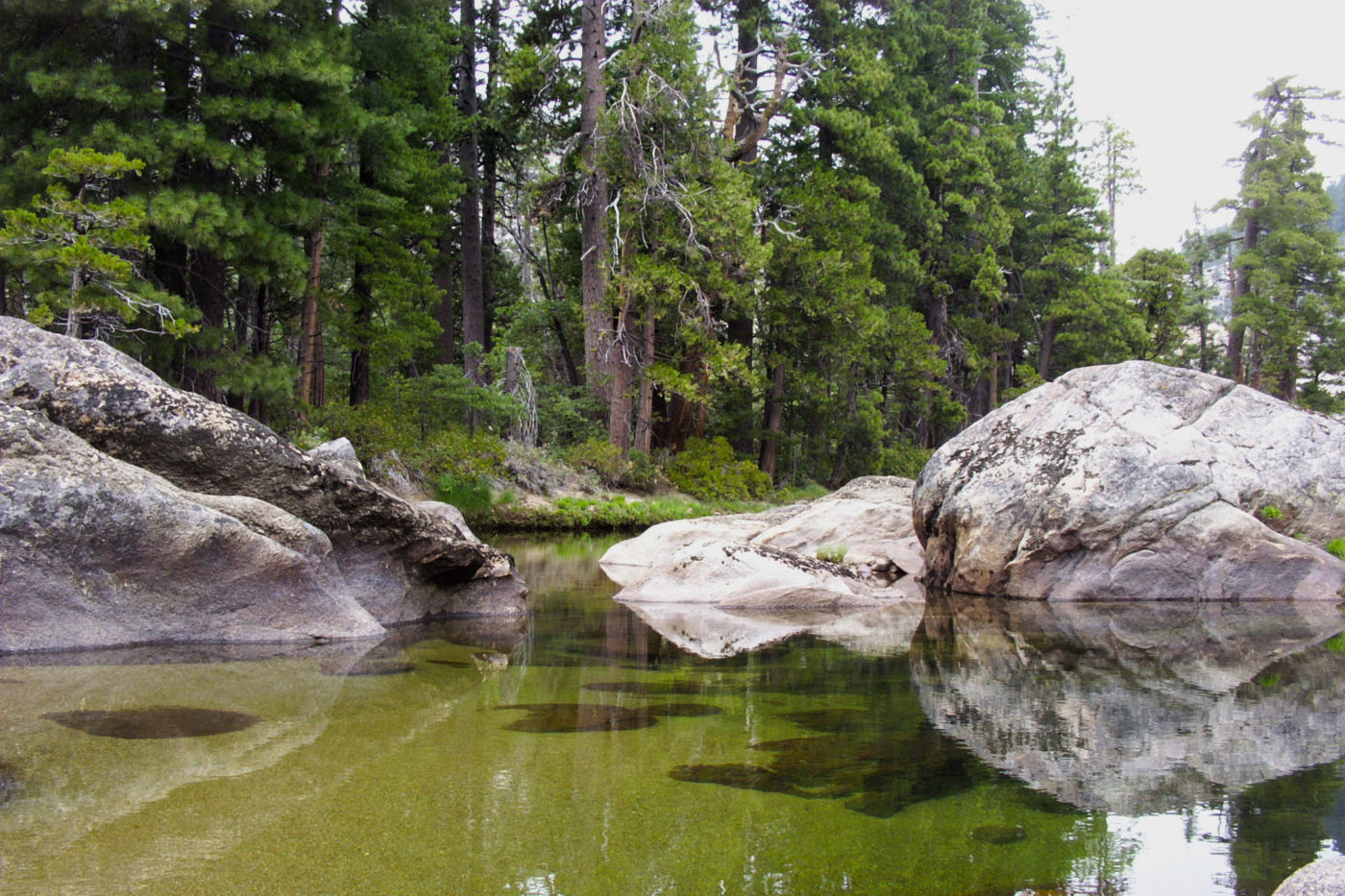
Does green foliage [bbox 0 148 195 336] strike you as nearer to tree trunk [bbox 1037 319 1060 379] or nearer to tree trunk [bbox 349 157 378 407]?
tree trunk [bbox 349 157 378 407]

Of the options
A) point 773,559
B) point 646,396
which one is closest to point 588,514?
point 646,396

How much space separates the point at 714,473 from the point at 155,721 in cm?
1585

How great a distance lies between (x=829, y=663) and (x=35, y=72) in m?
12.9

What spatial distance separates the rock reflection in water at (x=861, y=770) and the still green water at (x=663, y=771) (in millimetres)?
16

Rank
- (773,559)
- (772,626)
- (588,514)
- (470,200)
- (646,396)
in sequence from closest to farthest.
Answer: (772,626) < (773,559) < (588,514) < (646,396) < (470,200)

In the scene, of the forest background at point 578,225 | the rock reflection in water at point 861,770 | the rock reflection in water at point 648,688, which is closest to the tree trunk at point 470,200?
the forest background at point 578,225

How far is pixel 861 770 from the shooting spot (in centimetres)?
402

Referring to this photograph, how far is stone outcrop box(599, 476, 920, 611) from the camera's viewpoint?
9.26m

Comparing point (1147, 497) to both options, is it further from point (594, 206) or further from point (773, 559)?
point (594, 206)

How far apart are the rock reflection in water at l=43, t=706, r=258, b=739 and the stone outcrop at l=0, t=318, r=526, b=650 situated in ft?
5.18

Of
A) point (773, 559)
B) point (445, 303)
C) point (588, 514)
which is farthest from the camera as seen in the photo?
point (445, 303)

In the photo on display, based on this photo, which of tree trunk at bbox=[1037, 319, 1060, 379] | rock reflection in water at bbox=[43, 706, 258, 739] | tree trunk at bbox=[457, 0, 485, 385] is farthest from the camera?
tree trunk at bbox=[1037, 319, 1060, 379]

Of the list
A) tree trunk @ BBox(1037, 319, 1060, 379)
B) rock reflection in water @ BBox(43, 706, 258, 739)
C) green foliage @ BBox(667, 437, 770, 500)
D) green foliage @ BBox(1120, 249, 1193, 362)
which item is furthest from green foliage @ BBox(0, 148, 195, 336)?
green foliage @ BBox(1120, 249, 1193, 362)

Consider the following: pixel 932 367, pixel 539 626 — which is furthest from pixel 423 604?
pixel 932 367
